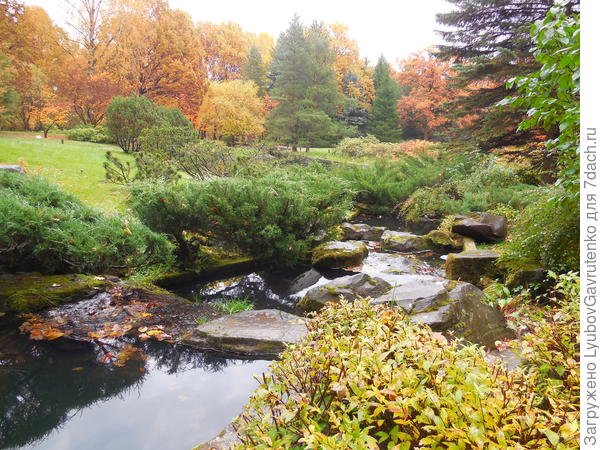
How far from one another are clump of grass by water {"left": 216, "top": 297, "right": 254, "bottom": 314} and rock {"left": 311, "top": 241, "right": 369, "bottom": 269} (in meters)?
1.73

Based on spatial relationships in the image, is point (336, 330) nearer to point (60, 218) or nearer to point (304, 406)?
point (304, 406)

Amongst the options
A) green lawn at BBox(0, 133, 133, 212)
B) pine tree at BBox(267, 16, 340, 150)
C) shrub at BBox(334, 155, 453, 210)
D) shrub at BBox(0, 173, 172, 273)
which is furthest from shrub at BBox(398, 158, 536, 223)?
pine tree at BBox(267, 16, 340, 150)

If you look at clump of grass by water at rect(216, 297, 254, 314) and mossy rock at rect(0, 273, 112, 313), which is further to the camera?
clump of grass by water at rect(216, 297, 254, 314)

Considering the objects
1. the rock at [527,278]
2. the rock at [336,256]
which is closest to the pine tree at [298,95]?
the rock at [336,256]

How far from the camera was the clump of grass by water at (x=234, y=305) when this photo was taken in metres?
4.69

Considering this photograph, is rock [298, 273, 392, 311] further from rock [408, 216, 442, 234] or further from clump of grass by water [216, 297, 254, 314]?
rock [408, 216, 442, 234]

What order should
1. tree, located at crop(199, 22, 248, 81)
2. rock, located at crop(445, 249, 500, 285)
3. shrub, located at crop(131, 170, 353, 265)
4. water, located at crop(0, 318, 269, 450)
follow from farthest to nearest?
tree, located at crop(199, 22, 248, 81) < rock, located at crop(445, 249, 500, 285) < shrub, located at crop(131, 170, 353, 265) < water, located at crop(0, 318, 269, 450)

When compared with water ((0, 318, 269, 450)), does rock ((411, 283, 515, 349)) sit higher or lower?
Result: higher

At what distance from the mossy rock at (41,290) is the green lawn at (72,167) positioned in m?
4.44

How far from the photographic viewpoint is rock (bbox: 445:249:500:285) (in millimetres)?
5309

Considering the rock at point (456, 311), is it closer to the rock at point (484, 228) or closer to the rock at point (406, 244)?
the rock at point (406, 244)

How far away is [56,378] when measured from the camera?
10.1 feet

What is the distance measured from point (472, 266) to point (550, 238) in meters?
1.64

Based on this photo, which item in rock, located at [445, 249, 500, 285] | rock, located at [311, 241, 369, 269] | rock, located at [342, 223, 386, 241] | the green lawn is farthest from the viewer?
the green lawn
